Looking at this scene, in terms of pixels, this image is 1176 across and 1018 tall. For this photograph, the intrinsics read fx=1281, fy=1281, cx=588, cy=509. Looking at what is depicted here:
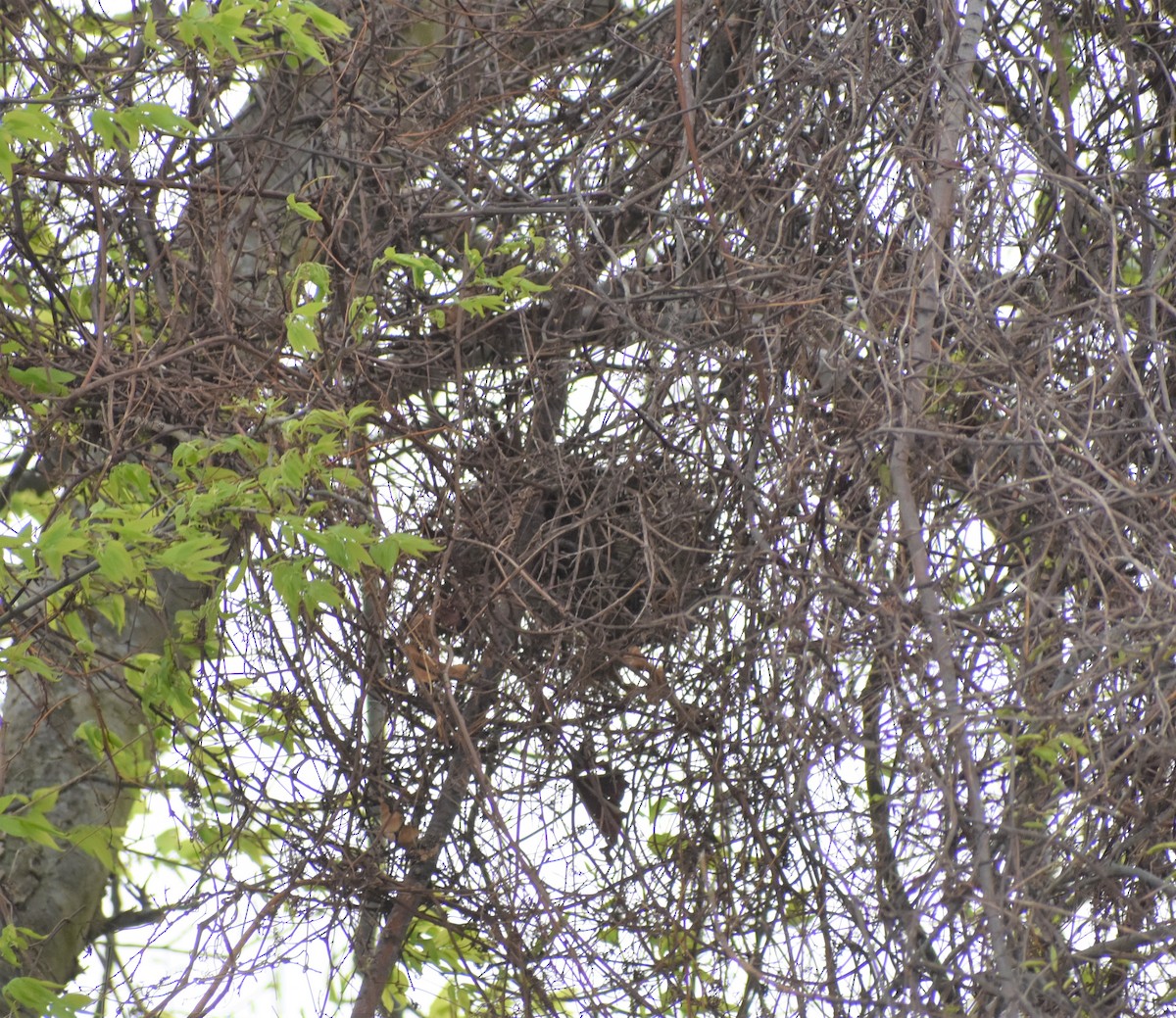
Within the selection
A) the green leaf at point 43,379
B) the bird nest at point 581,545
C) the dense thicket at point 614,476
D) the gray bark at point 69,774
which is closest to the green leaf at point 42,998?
the dense thicket at point 614,476

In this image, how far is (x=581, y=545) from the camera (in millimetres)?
2539

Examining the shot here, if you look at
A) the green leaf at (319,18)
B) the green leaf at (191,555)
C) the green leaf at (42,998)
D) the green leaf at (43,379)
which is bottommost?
the green leaf at (42,998)

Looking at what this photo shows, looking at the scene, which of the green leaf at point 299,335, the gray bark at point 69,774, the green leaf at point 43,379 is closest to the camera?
the green leaf at point 299,335

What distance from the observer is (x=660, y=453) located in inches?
103

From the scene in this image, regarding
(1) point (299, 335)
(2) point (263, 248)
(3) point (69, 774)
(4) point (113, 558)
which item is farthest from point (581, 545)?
(3) point (69, 774)

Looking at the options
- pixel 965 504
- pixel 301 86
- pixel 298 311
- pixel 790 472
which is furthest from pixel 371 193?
pixel 965 504

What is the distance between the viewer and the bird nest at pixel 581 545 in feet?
8.28

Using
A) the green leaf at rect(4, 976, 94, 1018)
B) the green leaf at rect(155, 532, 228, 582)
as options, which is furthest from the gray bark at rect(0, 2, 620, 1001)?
the green leaf at rect(155, 532, 228, 582)

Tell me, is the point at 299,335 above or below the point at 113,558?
above

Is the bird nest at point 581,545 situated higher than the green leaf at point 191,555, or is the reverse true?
the bird nest at point 581,545

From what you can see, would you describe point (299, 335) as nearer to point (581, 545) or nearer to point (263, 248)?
point (581, 545)

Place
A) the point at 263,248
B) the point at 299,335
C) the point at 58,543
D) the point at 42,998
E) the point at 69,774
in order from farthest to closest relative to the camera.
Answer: the point at 69,774 → the point at 263,248 → the point at 42,998 → the point at 299,335 → the point at 58,543

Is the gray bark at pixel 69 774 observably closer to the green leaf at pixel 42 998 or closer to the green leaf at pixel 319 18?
the green leaf at pixel 42 998

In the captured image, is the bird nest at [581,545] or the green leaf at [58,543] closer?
the green leaf at [58,543]
